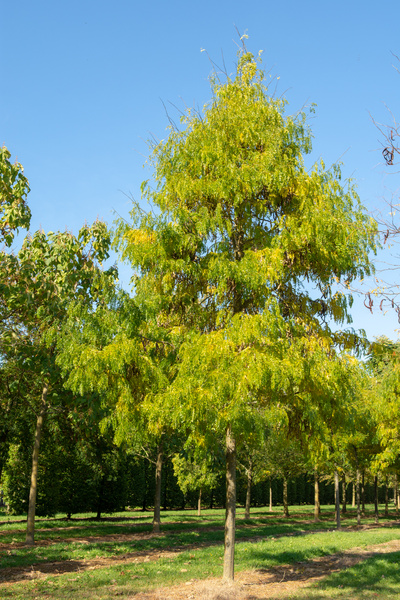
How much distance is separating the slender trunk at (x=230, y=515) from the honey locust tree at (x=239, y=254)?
0.06 ft

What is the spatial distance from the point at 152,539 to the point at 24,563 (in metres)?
6.93

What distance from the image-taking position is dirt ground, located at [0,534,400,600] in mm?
7727

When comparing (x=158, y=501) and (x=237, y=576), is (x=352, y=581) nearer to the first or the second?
(x=237, y=576)

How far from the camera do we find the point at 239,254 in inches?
369

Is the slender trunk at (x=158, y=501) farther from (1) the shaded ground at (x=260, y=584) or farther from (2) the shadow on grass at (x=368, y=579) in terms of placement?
(2) the shadow on grass at (x=368, y=579)

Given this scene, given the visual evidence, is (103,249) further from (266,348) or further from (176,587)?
(176,587)

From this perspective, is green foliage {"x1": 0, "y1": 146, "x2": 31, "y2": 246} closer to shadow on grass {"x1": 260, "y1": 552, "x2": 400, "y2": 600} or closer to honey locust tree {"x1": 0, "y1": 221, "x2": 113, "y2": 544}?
honey locust tree {"x1": 0, "y1": 221, "x2": 113, "y2": 544}

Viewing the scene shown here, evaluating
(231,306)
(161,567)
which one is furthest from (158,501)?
(231,306)

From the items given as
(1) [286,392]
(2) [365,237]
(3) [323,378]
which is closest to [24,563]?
(1) [286,392]

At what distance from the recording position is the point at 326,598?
7.40m

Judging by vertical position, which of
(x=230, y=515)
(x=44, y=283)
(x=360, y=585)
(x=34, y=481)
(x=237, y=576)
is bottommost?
(x=237, y=576)

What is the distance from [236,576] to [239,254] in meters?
6.35

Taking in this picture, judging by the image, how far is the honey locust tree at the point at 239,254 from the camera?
23.3 feet

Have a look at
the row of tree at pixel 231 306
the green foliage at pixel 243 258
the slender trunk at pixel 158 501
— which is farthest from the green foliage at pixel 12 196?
the slender trunk at pixel 158 501
